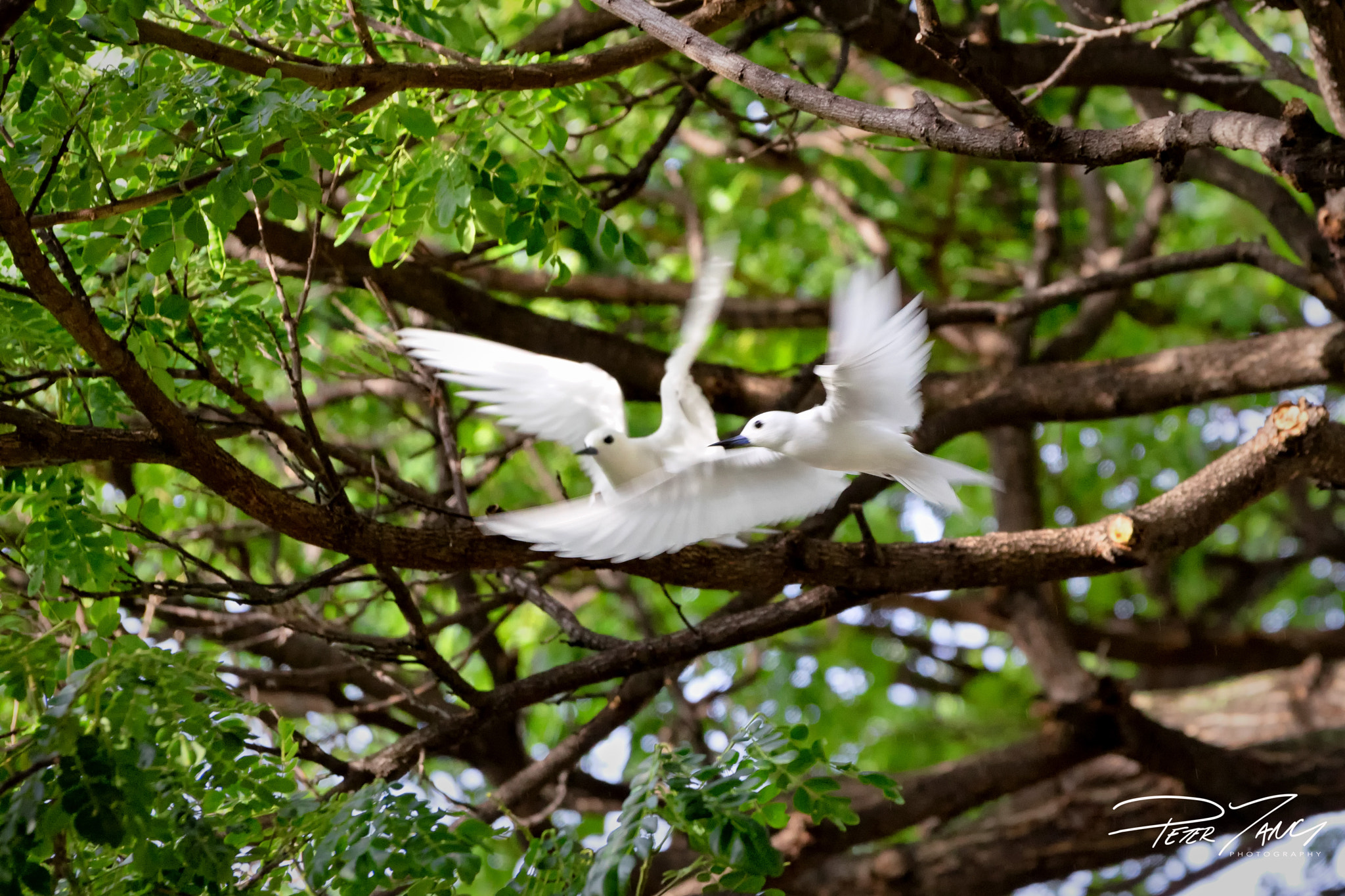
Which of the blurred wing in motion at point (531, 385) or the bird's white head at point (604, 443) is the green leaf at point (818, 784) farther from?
the blurred wing in motion at point (531, 385)

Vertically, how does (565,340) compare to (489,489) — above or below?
above

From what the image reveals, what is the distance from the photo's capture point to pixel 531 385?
→ 141 inches

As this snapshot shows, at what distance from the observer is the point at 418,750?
3465 millimetres

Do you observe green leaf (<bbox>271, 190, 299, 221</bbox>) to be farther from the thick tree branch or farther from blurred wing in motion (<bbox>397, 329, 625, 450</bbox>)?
the thick tree branch

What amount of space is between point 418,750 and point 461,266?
6.06 feet

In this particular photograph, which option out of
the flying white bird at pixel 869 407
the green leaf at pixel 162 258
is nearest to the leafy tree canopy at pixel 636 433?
the green leaf at pixel 162 258

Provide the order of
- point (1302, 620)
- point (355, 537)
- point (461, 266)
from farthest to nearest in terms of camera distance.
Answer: point (1302, 620) → point (461, 266) → point (355, 537)

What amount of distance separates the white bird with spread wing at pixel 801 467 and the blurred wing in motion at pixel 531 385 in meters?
0.70

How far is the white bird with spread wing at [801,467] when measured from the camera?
2480 mm

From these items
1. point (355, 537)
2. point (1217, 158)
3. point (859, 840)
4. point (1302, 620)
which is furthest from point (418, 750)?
point (1302, 620)

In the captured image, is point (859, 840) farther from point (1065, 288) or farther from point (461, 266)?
point (461, 266)

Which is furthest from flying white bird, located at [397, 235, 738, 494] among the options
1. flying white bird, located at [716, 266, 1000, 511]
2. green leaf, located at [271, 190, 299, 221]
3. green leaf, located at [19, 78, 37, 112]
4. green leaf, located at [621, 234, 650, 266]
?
green leaf, located at [19, 78, 37, 112]

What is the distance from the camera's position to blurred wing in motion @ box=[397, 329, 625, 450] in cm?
342

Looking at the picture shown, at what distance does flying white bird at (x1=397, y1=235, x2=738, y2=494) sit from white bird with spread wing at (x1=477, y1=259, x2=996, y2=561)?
0.30 m
